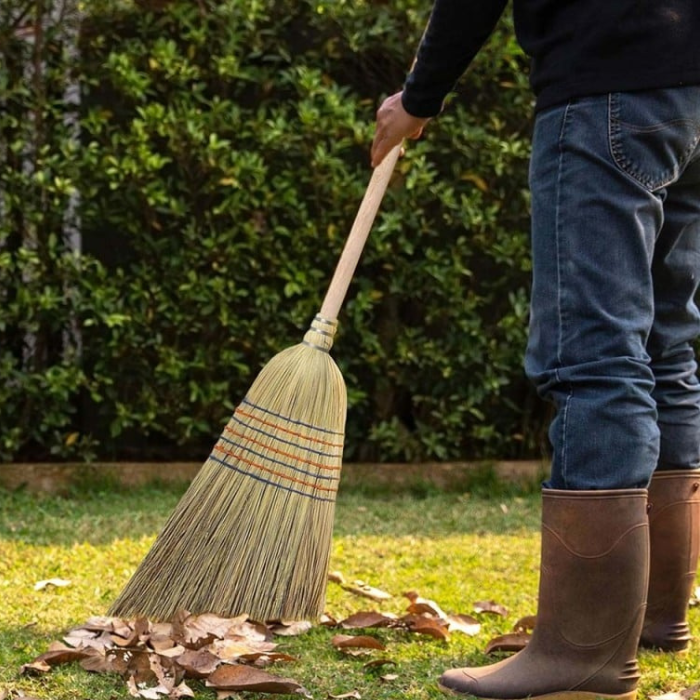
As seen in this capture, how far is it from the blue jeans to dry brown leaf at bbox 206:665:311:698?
0.58m

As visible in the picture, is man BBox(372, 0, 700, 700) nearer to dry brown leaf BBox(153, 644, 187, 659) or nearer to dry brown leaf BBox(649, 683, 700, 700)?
dry brown leaf BBox(649, 683, 700, 700)

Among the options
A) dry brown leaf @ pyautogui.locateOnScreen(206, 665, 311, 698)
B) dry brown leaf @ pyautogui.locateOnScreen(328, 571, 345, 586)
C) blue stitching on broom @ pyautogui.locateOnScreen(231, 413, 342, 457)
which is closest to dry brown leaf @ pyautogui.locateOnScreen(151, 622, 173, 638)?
dry brown leaf @ pyautogui.locateOnScreen(206, 665, 311, 698)

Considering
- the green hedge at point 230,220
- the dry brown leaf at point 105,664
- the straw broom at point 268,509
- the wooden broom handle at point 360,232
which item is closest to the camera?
the dry brown leaf at point 105,664

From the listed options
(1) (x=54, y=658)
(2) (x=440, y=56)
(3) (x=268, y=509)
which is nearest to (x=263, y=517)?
(3) (x=268, y=509)

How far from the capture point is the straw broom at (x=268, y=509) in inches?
95.7

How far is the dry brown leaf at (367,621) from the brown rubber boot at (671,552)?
54cm

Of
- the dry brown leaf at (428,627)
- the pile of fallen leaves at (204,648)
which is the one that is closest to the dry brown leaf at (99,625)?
the pile of fallen leaves at (204,648)

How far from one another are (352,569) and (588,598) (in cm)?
133

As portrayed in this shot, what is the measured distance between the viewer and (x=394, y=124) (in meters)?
2.37

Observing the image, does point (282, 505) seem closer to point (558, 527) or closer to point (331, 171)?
point (558, 527)

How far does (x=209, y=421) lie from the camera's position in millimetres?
4410

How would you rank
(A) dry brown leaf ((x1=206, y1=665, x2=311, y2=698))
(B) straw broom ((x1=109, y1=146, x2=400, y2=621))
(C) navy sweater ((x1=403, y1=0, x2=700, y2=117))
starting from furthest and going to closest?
(B) straw broom ((x1=109, y1=146, x2=400, y2=621))
(A) dry brown leaf ((x1=206, y1=665, x2=311, y2=698))
(C) navy sweater ((x1=403, y1=0, x2=700, y2=117))

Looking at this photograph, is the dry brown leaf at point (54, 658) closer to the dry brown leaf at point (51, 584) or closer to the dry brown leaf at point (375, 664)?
the dry brown leaf at point (375, 664)

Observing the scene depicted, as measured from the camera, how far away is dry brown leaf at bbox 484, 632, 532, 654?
2.32 m
